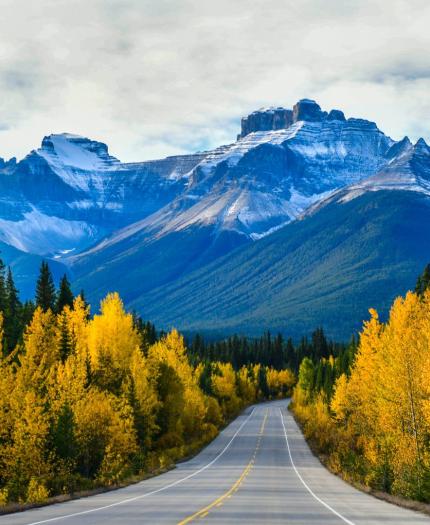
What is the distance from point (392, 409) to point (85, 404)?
19.1 meters

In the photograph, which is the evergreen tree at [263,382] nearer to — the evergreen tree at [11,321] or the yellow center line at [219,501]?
the evergreen tree at [11,321]

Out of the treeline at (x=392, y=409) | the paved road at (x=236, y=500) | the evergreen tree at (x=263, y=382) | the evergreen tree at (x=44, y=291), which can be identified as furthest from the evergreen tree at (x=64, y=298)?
the evergreen tree at (x=263, y=382)

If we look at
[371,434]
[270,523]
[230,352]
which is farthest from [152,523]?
[230,352]

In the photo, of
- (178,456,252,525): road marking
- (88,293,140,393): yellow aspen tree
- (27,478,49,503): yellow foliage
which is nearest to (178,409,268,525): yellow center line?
(178,456,252,525): road marking

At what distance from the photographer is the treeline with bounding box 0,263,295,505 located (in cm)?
4544

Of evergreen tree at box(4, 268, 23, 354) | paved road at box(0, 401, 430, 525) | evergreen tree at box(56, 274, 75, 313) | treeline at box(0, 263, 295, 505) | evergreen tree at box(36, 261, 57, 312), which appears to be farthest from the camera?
evergreen tree at box(36, 261, 57, 312)

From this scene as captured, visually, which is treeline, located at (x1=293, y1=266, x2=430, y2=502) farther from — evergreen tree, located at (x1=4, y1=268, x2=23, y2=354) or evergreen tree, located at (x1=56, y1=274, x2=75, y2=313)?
evergreen tree, located at (x1=4, y1=268, x2=23, y2=354)

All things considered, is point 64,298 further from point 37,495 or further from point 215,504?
point 215,504

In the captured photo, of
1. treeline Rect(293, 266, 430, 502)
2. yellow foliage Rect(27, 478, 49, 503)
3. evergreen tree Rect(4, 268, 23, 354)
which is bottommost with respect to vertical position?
yellow foliage Rect(27, 478, 49, 503)

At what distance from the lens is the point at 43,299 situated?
298ft

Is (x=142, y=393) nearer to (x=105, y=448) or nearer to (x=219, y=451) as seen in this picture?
(x=105, y=448)

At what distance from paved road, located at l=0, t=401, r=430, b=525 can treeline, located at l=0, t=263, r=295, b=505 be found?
11.3 feet

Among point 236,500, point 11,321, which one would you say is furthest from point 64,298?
point 236,500

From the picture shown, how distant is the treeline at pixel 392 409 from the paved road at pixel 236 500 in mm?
1876
